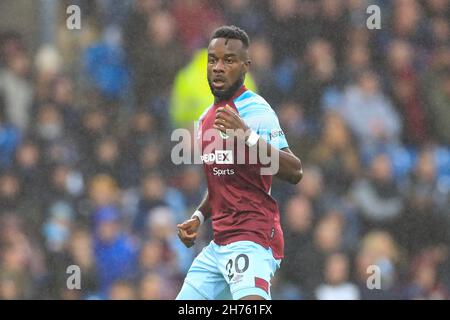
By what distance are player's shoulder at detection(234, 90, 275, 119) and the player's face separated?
83mm

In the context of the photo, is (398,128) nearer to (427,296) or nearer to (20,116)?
(427,296)

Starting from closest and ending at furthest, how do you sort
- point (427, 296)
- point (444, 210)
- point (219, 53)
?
point (219, 53) < point (427, 296) < point (444, 210)

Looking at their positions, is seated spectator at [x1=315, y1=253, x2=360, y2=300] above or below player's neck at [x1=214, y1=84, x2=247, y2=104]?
below

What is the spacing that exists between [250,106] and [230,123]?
0.38 meters

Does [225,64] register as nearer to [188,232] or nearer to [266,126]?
[266,126]

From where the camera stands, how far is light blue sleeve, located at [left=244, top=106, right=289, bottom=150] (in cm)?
774

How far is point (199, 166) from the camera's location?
13.1m


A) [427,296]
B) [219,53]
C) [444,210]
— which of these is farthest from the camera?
[444,210]

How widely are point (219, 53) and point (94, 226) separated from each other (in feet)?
16.2

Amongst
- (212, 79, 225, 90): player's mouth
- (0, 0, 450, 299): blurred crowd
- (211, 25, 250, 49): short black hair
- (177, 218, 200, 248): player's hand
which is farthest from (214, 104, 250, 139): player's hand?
(0, 0, 450, 299): blurred crowd

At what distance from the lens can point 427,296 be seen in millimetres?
12281

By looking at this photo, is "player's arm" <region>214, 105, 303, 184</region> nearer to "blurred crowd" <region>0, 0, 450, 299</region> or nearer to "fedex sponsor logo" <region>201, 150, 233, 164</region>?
"fedex sponsor logo" <region>201, 150, 233, 164</region>

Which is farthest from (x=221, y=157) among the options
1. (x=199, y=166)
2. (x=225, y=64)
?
(x=199, y=166)
